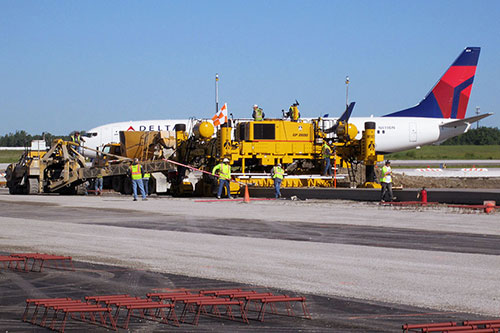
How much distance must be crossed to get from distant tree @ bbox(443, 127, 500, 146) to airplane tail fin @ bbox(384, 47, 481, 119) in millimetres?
71197

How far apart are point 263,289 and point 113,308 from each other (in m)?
2.19

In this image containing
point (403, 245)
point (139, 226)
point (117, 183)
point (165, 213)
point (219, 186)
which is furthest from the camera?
point (117, 183)

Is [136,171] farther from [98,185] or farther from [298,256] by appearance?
[298,256]

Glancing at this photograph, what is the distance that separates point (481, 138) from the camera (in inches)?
4875

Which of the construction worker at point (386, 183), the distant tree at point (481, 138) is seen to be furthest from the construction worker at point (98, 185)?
the distant tree at point (481, 138)

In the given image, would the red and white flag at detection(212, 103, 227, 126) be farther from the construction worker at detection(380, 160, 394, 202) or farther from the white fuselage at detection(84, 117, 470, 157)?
the white fuselage at detection(84, 117, 470, 157)

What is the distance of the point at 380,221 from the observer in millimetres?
19422

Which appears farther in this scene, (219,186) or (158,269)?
(219,186)

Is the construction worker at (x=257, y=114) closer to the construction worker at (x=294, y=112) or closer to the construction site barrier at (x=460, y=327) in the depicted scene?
the construction worker at (x=294, y=112)

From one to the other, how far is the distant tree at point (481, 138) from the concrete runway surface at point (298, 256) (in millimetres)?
104729

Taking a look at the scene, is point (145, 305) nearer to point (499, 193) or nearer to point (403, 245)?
point (403, 245)

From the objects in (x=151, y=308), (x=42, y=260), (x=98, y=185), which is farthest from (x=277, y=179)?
(x=151, y=308)

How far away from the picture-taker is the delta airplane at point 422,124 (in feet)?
169

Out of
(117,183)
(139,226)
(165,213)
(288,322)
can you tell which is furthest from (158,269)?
(117,183)
